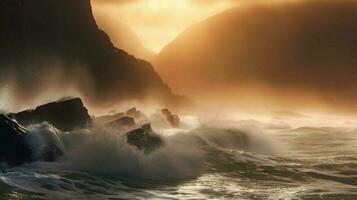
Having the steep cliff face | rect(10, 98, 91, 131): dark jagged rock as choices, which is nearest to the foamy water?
rect(10, 98, 91, 131): dark jagged rock

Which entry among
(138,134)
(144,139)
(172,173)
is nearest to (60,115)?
(138,134)

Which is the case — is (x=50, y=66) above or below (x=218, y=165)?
above

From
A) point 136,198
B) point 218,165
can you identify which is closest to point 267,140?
point 218,165

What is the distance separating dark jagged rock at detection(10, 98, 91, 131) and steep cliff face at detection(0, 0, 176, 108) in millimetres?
22830

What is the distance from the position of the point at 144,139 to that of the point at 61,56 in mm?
42246

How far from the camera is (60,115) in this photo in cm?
2323

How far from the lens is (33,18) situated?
6003 cm

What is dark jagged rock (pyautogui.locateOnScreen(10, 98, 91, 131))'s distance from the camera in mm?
22188

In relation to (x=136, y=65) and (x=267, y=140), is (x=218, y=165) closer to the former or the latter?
(x=267, y=140)

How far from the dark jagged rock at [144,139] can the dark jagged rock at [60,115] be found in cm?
212

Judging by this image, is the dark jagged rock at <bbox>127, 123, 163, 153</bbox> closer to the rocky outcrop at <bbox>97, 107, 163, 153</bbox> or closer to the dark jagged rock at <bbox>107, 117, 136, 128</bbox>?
the rocky outcrop at <bbox>97, 107, 163, 153</bbox>

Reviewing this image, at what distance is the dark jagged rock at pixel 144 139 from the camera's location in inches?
866

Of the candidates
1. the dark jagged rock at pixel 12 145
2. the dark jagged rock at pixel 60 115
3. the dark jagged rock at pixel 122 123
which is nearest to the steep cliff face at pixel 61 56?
the dark jagged rock at pixel 122 123

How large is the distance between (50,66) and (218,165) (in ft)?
132
